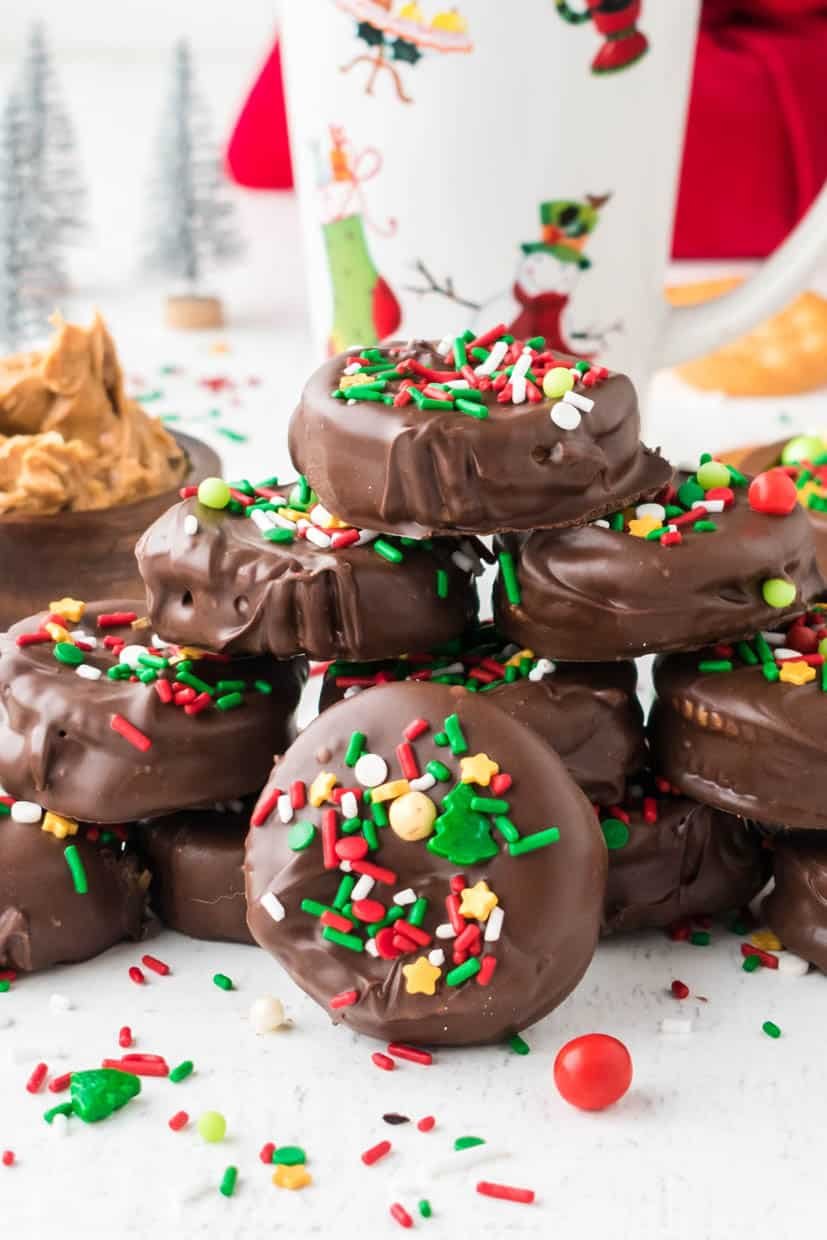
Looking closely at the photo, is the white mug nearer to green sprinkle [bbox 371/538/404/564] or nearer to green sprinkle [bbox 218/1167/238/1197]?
green sprinkle [bbox 371/538/404/564]

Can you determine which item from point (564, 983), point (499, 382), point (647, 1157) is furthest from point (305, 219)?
point (647, 1157)

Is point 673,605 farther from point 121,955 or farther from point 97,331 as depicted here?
point 97,331

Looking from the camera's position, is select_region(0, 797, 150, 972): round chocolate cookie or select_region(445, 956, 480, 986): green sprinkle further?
select_region(0, 797, 150, 972): round chocolate cookie

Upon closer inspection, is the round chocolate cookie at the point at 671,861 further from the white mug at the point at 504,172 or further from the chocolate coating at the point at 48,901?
the white mug at the point at 504,172

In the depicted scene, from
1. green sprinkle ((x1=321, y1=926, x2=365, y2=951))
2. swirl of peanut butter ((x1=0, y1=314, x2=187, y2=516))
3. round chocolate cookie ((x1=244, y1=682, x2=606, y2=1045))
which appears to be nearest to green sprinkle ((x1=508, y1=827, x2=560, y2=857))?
round chocolate cookie ((x1=244, y1=682, x2=606, y2=1045))

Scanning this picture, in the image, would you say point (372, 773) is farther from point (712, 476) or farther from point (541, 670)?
point (712, 476)

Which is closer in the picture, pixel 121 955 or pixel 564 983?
pixel 564 983

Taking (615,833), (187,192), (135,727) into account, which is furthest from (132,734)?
(187,192)
